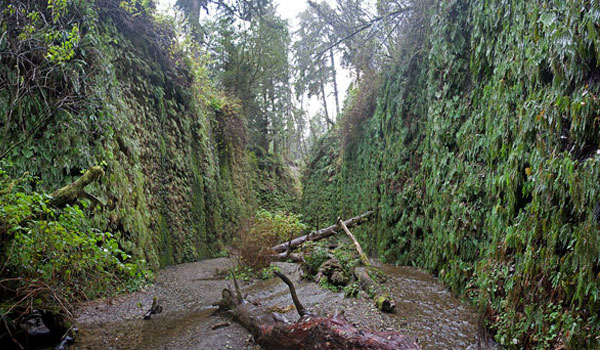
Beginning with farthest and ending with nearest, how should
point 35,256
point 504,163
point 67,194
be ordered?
point 504,163
point 67,194
point 35,256

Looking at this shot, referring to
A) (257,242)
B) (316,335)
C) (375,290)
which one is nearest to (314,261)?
(257,242)

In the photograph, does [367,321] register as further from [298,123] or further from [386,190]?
[298,123]

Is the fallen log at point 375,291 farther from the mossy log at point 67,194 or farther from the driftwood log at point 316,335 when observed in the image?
the mossy log at point 67,194

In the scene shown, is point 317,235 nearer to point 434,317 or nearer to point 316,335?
point 434,317

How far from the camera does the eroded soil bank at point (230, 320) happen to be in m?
3.58

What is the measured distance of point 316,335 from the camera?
2.87m

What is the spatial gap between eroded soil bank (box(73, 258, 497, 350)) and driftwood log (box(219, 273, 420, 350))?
25 centimetres

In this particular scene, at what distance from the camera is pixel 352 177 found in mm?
13008

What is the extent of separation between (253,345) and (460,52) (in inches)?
236

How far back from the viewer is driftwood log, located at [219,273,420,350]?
8.59 ft

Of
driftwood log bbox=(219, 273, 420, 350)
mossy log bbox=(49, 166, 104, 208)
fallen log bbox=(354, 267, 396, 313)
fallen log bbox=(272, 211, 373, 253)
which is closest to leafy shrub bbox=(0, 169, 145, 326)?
mossy log bbox=(49, 166, 104, 208)

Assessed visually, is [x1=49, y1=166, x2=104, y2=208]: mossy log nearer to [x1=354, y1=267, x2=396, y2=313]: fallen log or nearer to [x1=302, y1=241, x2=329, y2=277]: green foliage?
[x1=354, y1=267, x2=396, y2=313]: fallen log

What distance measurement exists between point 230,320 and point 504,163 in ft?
13.2

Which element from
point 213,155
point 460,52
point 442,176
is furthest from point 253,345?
point 213,155
